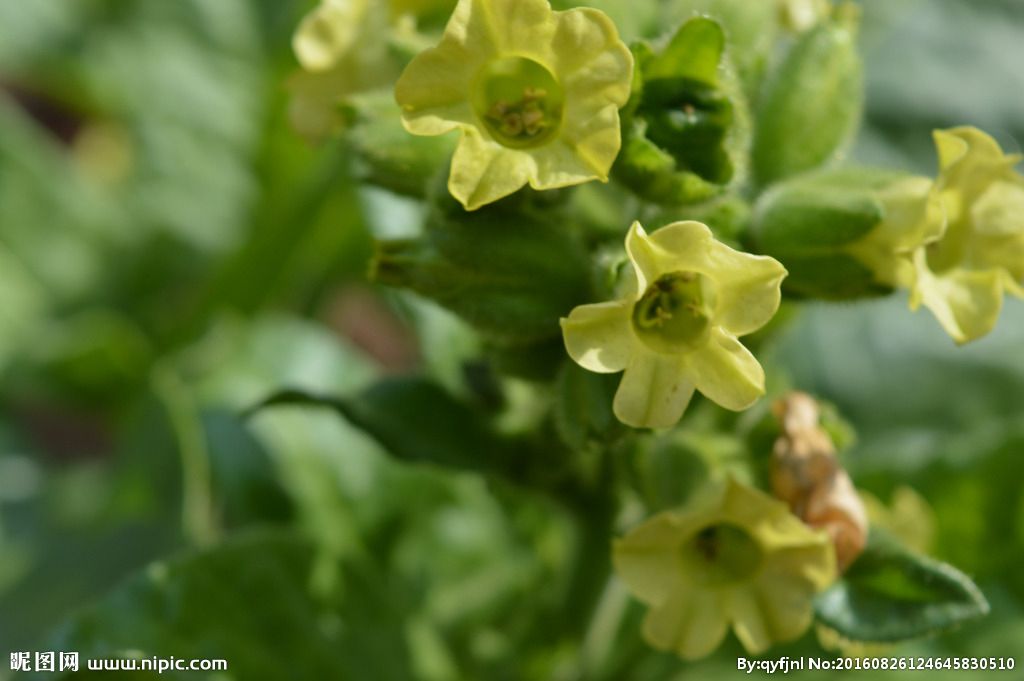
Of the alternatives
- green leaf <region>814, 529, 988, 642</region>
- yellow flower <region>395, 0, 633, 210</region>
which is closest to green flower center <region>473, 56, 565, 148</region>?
yellow flower <region>395, 0, 633, 210</region>

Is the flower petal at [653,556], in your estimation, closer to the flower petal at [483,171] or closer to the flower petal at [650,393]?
the flower petal at [650,393]

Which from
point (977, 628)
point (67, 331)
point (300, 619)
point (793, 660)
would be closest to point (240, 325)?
point (67, 331)

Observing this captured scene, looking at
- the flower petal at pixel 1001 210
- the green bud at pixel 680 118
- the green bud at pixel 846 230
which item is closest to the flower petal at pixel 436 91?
the green bud at pixel 680 118

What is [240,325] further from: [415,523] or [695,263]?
[695,263]

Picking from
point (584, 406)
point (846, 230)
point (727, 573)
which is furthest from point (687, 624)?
point (846, 230)

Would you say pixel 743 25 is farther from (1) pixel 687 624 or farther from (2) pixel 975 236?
(1) pixel 687 624
